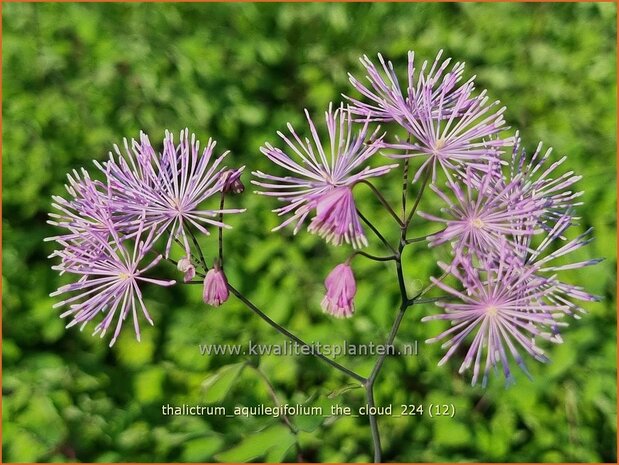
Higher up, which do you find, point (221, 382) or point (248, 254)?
point (248, 254)

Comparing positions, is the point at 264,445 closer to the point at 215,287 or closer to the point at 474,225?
the point at 215,287

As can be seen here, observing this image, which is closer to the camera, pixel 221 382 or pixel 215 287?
pixel 215 287

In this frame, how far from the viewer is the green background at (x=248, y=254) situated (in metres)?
2.06

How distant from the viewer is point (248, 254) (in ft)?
7.84

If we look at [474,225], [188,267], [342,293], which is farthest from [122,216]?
[474,225]

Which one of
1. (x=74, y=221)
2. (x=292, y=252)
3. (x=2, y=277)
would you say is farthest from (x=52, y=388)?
(x=74, y=221)

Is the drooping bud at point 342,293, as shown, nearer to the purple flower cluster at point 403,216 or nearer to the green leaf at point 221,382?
the purple flower cluster at point 403,216

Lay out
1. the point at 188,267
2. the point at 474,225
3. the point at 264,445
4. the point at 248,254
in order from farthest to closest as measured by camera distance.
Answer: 1. the point at 248,254
2. the point at 264,445
3. the point at 188,267
4. the point at 474,225

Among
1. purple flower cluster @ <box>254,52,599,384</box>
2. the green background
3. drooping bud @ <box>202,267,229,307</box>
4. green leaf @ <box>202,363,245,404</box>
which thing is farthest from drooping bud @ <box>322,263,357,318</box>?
the green background

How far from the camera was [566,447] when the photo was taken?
217 cm

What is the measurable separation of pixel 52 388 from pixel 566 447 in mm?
1604

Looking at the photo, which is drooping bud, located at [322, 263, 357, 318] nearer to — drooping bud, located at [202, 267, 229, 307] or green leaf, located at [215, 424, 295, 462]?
drooping bud, located at [202, 267, 229, 307]

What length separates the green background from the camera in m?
2.06

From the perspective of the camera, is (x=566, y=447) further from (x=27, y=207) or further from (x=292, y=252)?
(x=27, y=207)
